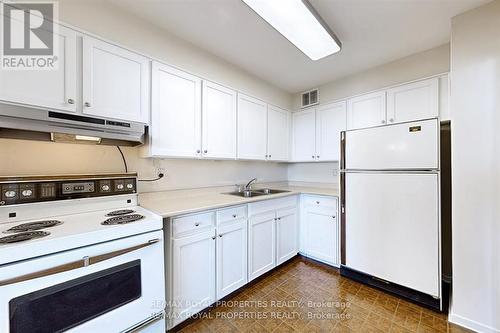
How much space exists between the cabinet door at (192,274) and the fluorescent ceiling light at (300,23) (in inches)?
70.2

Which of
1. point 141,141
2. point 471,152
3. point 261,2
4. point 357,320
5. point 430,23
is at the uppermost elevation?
point 430,23

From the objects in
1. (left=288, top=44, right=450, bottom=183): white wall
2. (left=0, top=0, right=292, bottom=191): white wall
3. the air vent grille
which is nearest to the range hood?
(left=0, top=0, right=292, bottom=191): white wall

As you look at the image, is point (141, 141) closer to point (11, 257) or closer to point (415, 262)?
point (11, 257)

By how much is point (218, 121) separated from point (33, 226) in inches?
64.8

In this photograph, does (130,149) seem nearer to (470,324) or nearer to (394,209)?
(394,209)

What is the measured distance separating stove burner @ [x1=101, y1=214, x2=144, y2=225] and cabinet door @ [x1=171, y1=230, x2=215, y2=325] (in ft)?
1.04

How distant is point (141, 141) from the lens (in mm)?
1672

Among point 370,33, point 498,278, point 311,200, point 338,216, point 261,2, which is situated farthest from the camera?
point 311,200

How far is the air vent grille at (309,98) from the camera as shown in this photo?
10.2ft

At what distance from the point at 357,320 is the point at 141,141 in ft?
7.66

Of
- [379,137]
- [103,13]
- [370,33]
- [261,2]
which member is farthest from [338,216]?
[103,13]

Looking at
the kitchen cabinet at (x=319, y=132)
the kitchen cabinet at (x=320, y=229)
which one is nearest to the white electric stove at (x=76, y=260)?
the kitchen cabinet at (x=320, y=229)

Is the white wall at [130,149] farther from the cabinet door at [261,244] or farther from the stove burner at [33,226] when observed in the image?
the cabinet door at [261,244]

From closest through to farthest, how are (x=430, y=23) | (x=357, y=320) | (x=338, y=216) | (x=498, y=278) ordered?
1. (x=498, y=278)
2. (x=357, y=320)
3. (x=430, y=23)
4. (x=338, y=216)
